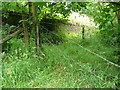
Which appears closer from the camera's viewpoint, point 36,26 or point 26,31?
point 36,26

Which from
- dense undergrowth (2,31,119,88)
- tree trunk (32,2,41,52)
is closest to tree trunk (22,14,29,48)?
dense undergrowth (2,31,119,88)

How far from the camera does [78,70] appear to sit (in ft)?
7.91

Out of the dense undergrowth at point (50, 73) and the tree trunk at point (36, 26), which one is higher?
the tree trunk at point (36, 26)

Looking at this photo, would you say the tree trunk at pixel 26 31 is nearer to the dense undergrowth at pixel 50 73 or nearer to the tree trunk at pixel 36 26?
the dense undergrowth at pixel 50 73

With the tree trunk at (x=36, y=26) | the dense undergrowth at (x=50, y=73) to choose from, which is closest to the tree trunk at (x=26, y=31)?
the dense undergrowth at (x=50, y=73)

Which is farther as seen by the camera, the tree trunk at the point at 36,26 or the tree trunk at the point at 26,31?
the tree trunk at the point at 26,31

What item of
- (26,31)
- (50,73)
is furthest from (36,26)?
(50,73)

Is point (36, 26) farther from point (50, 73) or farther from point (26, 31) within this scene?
point (50, 73)

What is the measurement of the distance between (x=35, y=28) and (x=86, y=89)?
143 cm

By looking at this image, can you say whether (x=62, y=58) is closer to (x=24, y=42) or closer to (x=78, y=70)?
(x=78, y=70)

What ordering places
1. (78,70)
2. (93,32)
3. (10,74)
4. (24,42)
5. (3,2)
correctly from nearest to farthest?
(10,74) < (78,70) < (3,2) < (24,42) < (93,32)

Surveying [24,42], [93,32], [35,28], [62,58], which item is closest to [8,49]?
[24,42]

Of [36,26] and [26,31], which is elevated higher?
[36,26]

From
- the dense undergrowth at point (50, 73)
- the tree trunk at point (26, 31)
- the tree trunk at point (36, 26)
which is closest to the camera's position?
the dense undergrowth at point (50, 73)
